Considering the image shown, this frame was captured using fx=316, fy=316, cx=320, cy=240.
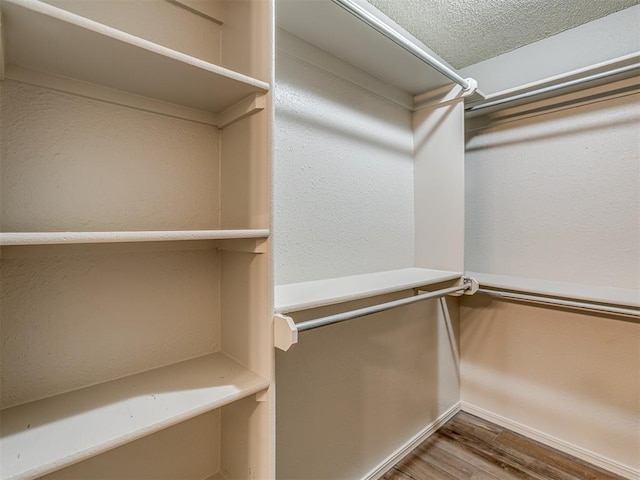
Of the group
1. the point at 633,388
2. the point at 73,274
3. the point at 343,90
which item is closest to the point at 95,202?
the point at 73,274

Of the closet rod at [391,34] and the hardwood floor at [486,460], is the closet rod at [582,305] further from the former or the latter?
the closet rod at [391,34]

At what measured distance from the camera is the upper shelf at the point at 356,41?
112cm

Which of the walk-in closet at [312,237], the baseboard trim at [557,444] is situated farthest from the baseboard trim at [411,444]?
the baseboard trim at [557,444]

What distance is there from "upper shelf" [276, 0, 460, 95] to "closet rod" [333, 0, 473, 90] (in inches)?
2.6

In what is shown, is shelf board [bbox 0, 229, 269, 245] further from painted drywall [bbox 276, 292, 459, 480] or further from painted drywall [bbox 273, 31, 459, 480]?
painted drywall [bbox 276, 292, 459, 480]

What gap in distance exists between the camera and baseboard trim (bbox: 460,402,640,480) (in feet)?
5.33

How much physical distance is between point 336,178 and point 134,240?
3.14ft

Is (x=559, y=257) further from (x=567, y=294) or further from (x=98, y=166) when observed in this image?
(x=98, y=166)

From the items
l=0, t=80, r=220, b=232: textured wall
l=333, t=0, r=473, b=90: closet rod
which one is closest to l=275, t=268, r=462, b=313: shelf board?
l=0, t=80, r=220, b=232: textured wall

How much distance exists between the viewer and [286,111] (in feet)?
4.08

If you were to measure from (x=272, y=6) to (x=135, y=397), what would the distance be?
1.03 meters

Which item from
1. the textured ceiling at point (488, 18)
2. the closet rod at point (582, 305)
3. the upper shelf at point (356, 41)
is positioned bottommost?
the closet rod at point (582, 305)

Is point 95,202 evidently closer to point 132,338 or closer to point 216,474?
point 132,338

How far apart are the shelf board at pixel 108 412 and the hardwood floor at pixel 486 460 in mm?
1288
